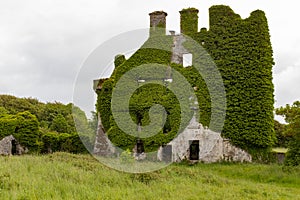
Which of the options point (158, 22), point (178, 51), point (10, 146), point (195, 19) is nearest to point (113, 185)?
point (178, 51)

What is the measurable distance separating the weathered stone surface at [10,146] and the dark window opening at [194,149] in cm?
1273

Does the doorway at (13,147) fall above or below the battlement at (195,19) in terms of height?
below

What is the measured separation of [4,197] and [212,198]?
235 inches

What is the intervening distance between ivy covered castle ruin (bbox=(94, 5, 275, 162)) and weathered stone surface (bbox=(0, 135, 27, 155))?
7316 mm

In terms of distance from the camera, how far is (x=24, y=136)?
31.3 meters

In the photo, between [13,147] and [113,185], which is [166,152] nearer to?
[13,147]

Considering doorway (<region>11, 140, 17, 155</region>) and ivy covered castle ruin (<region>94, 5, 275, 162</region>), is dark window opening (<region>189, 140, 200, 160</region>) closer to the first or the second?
ivy covered castle ruin (<region>94, 5, 275, 162</region>)

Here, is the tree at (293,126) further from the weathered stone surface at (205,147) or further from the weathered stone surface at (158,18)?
the weathered stone surface at (158,18)

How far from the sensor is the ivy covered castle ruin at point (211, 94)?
2662 centimetres

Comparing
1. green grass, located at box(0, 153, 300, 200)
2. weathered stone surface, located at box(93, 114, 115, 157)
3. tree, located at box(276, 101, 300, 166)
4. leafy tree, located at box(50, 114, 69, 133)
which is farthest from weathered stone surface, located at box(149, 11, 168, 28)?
leafy tree, located at box(50, 114, 69, 133)

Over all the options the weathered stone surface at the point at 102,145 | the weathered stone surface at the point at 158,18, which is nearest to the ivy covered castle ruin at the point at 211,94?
the weathered stone surface at the point at 102,145

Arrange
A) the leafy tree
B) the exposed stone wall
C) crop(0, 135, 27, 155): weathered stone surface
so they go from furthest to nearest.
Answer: the leafy tree, crop(0, 135, 27, 155): weathered stone surface, the exposed stone wall

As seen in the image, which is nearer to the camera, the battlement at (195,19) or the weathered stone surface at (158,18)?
the battlement at (195,19)

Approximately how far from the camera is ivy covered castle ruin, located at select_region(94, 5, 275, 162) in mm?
26625
